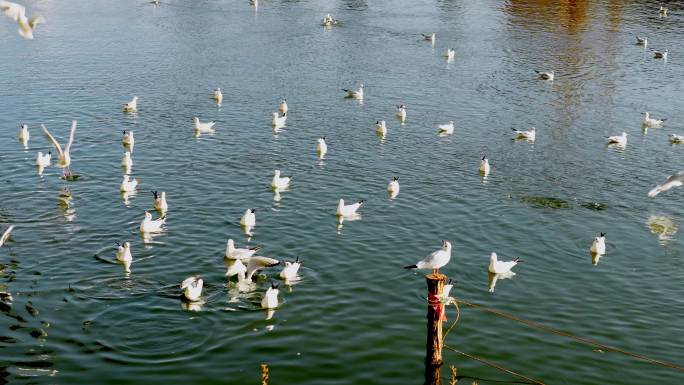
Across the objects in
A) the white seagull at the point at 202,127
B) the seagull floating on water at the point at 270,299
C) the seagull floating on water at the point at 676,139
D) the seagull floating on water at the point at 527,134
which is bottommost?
the seagull floating on water at the point at 676,139

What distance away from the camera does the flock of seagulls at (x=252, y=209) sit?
21.7 meters

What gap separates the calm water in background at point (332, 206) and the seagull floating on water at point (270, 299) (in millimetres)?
229

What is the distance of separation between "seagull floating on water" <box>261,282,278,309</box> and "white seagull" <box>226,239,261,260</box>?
2351 mm

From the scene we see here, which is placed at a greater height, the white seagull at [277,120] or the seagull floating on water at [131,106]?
the seagull floating on water at [131,106]

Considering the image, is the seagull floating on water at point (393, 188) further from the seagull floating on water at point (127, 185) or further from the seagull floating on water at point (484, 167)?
the seagull floating on water at point (127, 185)

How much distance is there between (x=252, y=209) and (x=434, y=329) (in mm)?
11749

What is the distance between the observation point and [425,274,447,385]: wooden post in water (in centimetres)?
1762

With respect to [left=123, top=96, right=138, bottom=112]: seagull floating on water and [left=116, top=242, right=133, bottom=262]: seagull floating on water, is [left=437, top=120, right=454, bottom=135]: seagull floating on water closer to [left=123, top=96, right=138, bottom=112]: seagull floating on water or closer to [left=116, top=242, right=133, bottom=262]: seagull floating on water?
[left=123, top=96, right=138, bottom=112]: seagull floating on water

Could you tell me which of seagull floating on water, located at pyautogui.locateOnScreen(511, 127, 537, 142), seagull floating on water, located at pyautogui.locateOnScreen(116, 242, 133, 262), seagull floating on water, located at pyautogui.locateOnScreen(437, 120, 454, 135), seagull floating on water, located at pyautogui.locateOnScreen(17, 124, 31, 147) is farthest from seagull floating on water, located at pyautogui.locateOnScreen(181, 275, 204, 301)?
seagull floating on water, located at pyautogui.locateOnScreen(511, 127, 537, 142)

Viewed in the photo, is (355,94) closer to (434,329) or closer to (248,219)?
(248,219)

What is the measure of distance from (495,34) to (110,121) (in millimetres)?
38099

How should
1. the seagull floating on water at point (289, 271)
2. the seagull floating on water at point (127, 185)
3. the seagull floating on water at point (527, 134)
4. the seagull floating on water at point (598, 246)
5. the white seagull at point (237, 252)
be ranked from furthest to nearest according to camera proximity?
1. the seagull floating on water at point (527, 134)
2. the seagull floating on water at point (127, 185)
3. the seagull floating on water at point (598, 246)
4. the white seagull at point (237, 252)
5. the seagull floating on water at point (289, 271)

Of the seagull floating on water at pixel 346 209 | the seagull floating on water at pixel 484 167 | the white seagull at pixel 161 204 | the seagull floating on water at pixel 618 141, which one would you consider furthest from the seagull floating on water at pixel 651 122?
the white seagull at pixel 161 204

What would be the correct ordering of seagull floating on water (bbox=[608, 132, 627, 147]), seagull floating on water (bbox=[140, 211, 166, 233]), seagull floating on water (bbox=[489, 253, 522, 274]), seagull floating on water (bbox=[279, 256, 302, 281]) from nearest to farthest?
1. seagull floating on water (bbox=[279, 256, 302, 281])
2. seagull floating on water (bbox=[489, 253, 522, 274])
3. seagull floating on water (bbox=[140, 211, 166, 233])
4. seagull floating on water (bbox=[608, 132, 627, 147])
